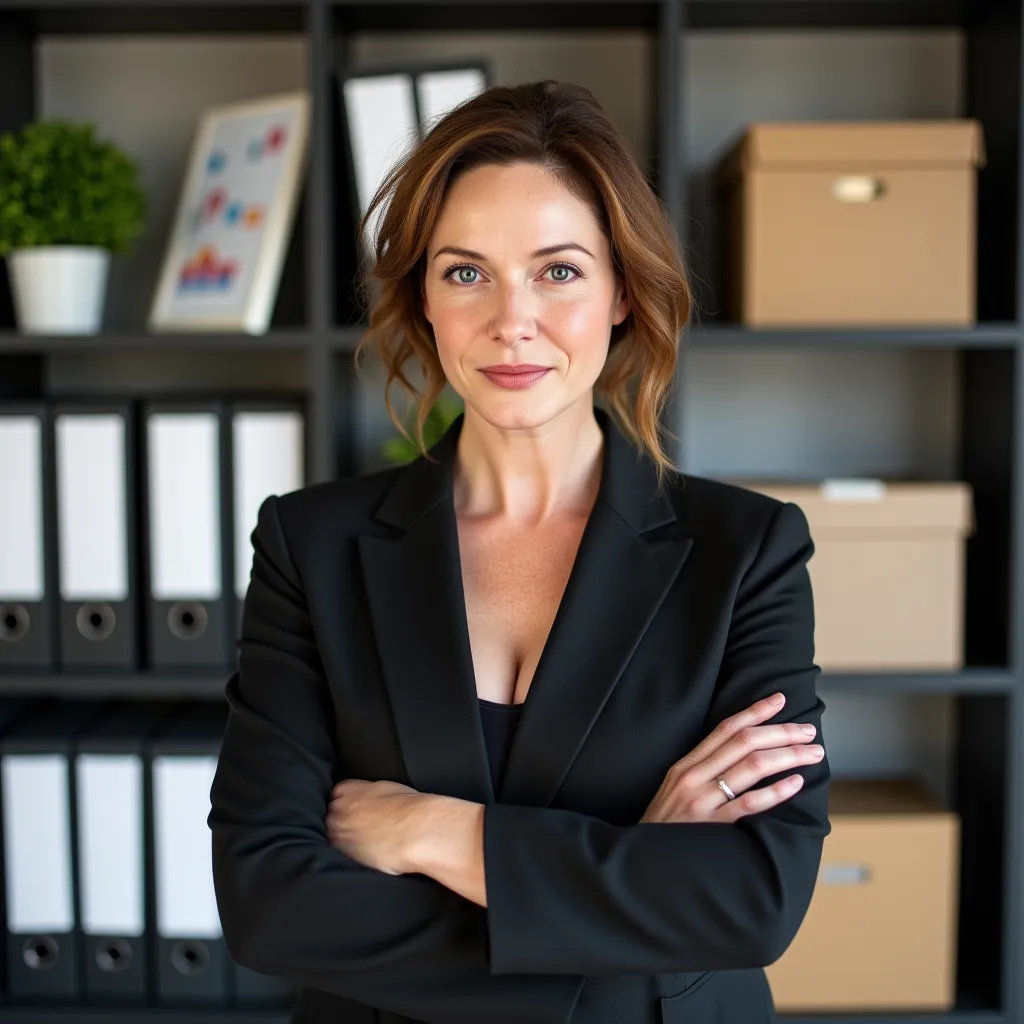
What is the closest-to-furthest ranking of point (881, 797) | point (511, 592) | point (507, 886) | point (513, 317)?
point (507, 886), point (513, 317), point (511, 592), point (881, 797)

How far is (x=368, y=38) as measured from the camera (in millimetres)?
2264

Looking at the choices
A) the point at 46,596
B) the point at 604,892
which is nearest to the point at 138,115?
the point at 46,596

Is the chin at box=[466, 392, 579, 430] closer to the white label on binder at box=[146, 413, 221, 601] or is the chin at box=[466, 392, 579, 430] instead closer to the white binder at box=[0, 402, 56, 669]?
the white label on binder at box=[146, 413, 221, 601]

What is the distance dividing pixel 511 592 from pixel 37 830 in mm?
1194

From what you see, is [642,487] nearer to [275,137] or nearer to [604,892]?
[604,892]

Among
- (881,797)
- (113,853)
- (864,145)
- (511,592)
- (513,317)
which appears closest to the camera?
(513,317)

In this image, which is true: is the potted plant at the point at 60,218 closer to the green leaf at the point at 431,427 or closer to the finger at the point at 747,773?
the green leaf at the point at 431,427

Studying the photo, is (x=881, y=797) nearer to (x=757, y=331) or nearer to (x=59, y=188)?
(x=757, y=331)

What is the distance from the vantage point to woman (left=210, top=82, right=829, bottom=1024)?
1062 millimetres

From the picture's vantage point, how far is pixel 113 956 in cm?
206

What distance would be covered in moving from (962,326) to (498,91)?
41.1 inches

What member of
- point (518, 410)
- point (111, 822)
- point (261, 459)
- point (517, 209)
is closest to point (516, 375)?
point (518, 410)

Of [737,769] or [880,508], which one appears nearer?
[737,769]

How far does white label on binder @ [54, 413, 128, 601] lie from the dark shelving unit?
138mm
